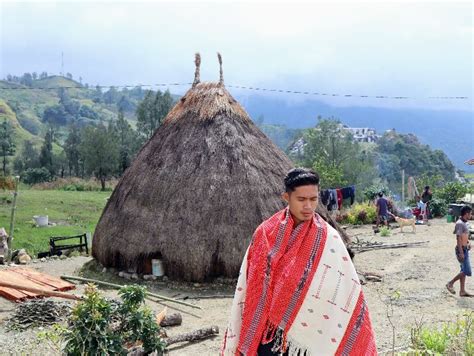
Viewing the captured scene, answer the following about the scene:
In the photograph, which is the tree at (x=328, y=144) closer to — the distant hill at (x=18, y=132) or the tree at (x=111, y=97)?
the distant hill at (x=18, y=132)

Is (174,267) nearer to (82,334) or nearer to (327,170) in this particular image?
(82,334)

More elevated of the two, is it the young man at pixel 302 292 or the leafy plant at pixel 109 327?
the young man at pixel 302 292

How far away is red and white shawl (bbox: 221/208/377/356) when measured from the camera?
2.76m

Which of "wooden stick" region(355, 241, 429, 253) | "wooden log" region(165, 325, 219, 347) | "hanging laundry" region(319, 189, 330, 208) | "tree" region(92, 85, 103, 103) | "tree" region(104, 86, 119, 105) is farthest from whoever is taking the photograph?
"tree" region(104, 86, 119, 105)

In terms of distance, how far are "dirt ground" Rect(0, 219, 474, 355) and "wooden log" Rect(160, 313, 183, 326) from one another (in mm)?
95

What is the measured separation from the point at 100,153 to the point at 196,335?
29.6 m

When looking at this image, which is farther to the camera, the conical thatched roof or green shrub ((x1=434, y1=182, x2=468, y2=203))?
green shrub ((x1=434, y1=182, x2=468, y2=203))

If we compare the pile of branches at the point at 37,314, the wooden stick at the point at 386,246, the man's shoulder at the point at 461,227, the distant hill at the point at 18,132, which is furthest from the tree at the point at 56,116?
the man's shoulder at the point at 461,227

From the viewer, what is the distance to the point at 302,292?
2754 mm

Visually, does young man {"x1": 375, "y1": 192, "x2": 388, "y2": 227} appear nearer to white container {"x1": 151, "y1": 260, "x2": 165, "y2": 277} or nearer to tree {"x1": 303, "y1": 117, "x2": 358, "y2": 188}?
white container {"x1": 151, "y1": 260, "x2": 165, "y2": 277}

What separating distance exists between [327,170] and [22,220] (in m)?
11.8

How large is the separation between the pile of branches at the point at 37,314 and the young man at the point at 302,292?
4435 mm

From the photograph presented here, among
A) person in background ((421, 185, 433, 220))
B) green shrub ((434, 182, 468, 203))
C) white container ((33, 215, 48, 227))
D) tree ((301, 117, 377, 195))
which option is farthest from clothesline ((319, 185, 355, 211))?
tree ((301, 117, 377, 195))

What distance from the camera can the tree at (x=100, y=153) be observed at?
3412cm
